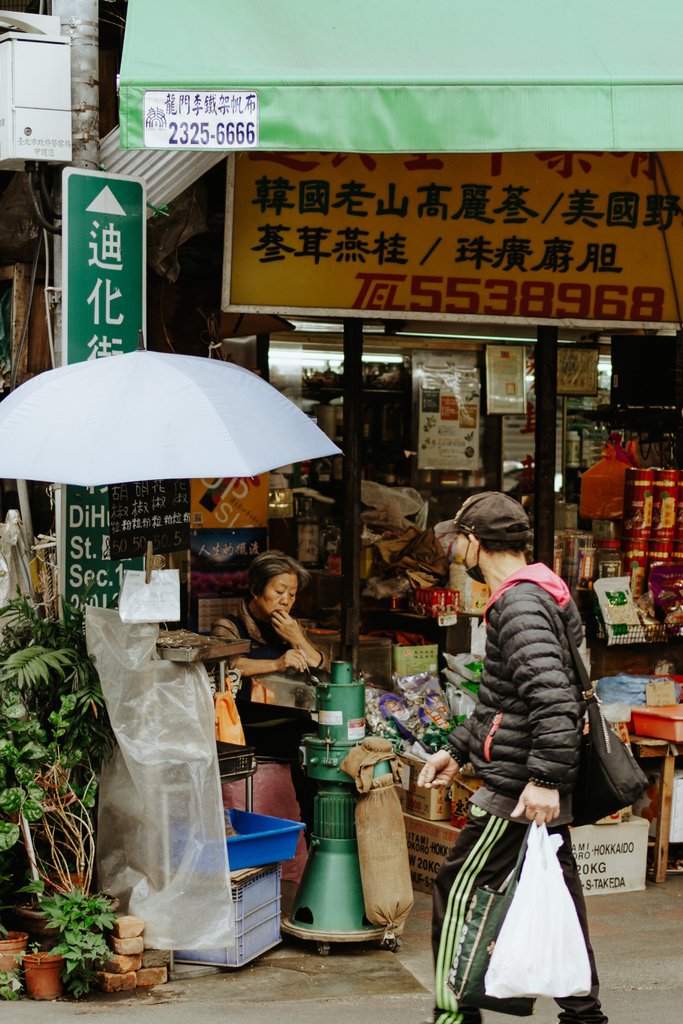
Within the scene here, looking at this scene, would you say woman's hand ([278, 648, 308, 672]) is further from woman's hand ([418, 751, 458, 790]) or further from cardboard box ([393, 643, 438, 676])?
woman's hand ([418, 751, 458, 790])

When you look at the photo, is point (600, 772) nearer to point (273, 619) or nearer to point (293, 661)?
point (293, 661)

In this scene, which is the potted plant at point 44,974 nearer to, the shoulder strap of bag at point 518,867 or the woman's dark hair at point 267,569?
the shoulder strap of bag at point 518,867

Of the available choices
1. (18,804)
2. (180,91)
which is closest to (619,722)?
(18,804)

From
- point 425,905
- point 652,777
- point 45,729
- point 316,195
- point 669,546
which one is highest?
point 316,195

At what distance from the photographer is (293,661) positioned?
698 centimetres

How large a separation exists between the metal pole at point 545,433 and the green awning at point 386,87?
2232 millimetres

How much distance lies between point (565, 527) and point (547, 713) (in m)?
4.73

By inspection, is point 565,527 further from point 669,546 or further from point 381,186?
point 381,186

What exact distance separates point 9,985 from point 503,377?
16.5 ft

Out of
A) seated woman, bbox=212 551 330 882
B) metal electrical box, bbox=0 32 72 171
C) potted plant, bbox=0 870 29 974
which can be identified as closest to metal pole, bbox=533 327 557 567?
seated woman, bbox=212 551 330 882

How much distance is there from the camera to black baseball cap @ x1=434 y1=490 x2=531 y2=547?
4.77 m

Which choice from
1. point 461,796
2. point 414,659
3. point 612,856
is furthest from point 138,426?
point 612,856

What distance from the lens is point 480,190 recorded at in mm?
7387

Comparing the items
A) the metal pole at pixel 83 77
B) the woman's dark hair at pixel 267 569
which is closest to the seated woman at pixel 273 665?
the woman's dark hair at pixel 267 569
